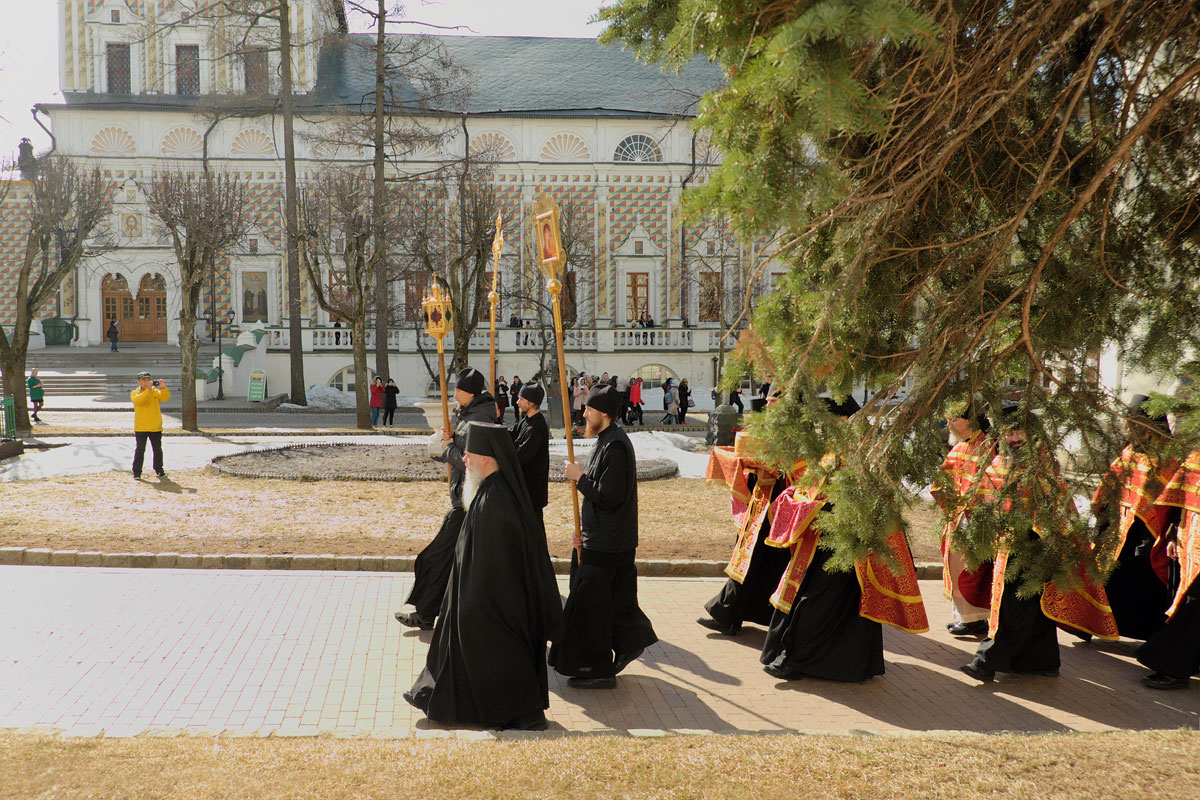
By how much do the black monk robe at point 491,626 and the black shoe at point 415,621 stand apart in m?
1.71

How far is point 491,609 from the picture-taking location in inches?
212

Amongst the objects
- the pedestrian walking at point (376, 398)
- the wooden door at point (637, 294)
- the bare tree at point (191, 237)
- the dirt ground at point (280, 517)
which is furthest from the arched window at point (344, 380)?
the dirt ground at point (280, 517)

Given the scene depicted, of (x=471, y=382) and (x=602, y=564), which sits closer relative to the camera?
(x=602, y=564)

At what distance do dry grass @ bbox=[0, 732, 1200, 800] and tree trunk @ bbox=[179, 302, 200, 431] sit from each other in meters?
18.3

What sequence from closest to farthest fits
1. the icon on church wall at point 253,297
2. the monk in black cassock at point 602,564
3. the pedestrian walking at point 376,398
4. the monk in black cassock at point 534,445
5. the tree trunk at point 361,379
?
the monk in black cassock at point 602,564, the monk in black cassock at point 534,445, the tree trunk at point 361,379, the pedestrian walking at point 376,398, the icon on church wall at point 253,297

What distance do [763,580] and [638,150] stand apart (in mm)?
33147

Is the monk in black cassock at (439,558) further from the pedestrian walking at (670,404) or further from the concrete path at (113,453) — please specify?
the pedestrian walking at (670,404)

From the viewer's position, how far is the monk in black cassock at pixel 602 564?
6270 mm

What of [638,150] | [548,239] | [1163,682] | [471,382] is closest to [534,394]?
[471,382]

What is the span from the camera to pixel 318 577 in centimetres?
873

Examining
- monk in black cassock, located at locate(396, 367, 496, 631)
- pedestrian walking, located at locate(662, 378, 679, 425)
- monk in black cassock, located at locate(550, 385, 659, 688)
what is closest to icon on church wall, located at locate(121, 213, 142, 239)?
pedestrian walking, located at locate(662, 378, 679, 425)

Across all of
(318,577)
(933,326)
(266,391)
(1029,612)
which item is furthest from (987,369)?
(266,391)

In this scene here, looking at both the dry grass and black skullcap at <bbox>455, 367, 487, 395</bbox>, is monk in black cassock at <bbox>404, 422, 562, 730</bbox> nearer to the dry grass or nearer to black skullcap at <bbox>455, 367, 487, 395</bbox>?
the dry grass

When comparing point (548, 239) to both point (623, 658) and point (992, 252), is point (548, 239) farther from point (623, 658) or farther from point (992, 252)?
point (992, 252)
